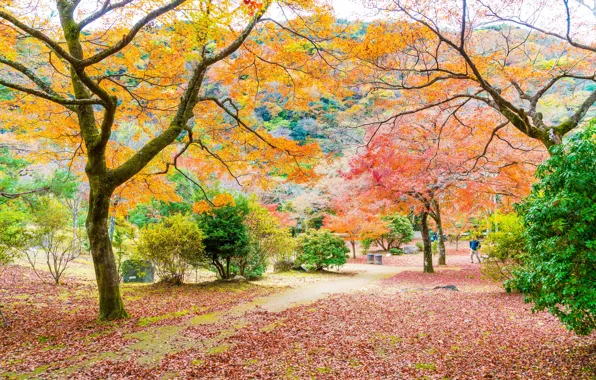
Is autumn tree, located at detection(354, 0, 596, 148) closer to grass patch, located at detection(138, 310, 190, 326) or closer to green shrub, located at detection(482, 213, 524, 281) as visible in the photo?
green shrub, located at detection(482, 213, 524, 281)

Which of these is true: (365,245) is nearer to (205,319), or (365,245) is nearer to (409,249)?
(409,249)

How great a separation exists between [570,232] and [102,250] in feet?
20.9

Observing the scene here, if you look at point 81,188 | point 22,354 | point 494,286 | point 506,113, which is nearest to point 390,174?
point 494,286

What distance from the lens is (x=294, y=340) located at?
4855 mm

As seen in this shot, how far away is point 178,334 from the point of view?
523cm

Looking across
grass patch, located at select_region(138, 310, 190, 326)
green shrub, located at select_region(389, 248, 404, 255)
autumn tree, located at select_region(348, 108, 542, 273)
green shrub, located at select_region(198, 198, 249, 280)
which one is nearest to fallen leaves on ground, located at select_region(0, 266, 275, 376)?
grass patch, located at select_region(138, 310, 190, 326)

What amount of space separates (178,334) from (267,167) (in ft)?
15.8

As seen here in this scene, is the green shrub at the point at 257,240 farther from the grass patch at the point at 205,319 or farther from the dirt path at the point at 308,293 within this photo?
the grass patch at the point at 205,319

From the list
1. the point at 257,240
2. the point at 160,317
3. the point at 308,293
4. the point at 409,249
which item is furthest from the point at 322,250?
the point at 409,249

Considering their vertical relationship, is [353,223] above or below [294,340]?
above

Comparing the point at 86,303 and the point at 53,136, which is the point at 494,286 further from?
the point at 53,136

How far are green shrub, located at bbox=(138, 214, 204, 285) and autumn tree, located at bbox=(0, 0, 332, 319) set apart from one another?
1.39 m

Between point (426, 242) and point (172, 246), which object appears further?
point (426, 242)

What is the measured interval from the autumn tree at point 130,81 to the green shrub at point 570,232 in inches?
183
